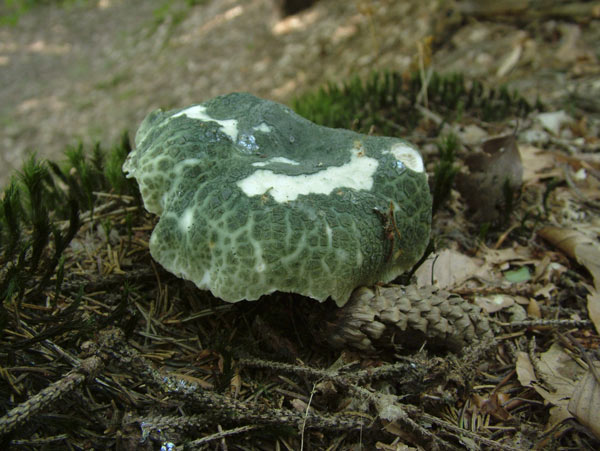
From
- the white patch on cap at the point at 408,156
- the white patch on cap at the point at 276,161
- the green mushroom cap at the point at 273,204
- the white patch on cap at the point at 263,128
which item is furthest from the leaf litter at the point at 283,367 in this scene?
the white patch on cap at the point at 263,128

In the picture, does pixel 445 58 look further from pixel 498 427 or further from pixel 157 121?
pixel 498 427

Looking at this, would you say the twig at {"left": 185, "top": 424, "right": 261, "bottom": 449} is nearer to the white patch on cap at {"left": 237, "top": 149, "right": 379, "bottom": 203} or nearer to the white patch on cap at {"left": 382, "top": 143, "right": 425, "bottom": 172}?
the white patch on cap at {"left": 237, "top": 149, "right": 379, "bottom": 203}

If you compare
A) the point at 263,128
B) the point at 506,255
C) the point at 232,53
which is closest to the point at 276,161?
the point at 263,128

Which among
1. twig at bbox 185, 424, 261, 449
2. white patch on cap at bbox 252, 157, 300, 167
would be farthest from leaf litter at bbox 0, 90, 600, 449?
white patch on cap at bbox 252, 157, 300, 167

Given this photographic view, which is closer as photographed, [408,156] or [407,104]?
[408,156]

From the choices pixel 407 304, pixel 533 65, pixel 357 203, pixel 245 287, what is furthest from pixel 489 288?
pixel 533 65

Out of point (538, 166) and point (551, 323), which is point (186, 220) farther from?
point (538, 166)

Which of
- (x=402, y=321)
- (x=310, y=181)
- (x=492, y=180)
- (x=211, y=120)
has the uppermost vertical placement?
(x=211, y=120)
